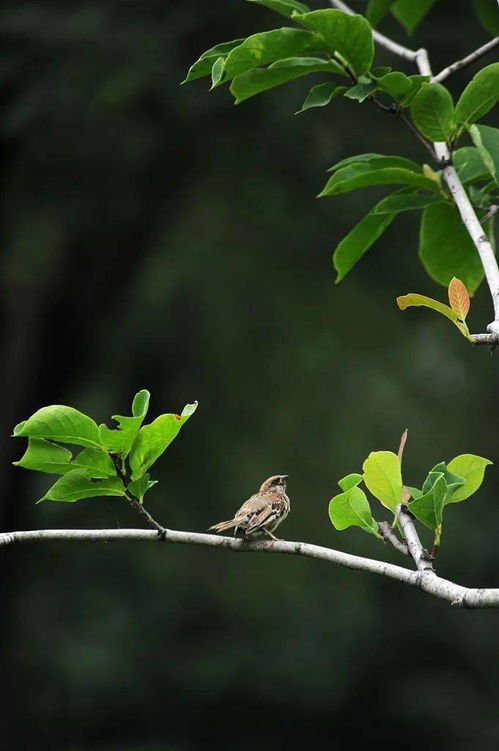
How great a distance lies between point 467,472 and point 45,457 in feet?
1.69

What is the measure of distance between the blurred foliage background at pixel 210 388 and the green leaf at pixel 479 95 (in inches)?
189

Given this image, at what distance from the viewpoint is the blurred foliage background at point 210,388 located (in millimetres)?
6461

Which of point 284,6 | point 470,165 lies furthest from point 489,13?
point 284,6

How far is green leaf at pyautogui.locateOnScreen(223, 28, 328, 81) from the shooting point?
58.1 inches

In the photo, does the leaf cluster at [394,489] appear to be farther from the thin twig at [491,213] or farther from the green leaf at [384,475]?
the thin twig at [491,213]

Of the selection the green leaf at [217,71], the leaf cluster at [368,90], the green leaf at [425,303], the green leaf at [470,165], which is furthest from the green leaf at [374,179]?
the green leaf at [425,303]

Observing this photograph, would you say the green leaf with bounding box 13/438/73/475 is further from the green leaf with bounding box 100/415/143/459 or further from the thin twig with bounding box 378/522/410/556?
the thin twig with bounding box 378/522/410/556

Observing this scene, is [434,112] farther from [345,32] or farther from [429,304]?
[429,304]

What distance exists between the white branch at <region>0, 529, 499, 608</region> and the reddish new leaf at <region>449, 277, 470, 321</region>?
299mm

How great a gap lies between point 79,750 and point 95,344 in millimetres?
2628

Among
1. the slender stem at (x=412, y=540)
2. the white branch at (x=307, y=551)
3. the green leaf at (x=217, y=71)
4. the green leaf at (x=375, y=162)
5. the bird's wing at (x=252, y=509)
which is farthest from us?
the bird's wing at (x=252, y=509)

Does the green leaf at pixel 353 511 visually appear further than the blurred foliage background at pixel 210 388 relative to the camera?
No

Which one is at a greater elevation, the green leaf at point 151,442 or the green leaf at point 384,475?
the green leaf at point 151,442

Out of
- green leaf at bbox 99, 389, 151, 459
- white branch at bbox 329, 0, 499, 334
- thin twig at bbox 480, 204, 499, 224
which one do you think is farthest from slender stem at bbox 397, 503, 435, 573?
thin twig at bbox 480, 204, 499, 224
